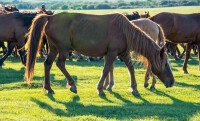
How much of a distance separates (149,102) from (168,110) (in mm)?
950

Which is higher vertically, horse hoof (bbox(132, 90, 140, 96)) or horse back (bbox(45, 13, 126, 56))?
horse back (bbox(45, 13, 126, 56))

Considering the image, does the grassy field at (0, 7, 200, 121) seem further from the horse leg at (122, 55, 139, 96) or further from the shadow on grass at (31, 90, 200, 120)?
the horse leg at (122, 55, 139, 96)

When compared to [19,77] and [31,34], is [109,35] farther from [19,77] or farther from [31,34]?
[19,77]

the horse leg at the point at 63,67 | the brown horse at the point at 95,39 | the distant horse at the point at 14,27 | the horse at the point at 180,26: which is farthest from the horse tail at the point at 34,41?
the horse at the point at 180,26

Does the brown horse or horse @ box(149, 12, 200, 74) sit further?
horse @ box(149, 12, 200, 74)

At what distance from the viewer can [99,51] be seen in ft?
31.8

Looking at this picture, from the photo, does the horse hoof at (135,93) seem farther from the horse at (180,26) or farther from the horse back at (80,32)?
the horse at (180,26)

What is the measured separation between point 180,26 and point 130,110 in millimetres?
6732

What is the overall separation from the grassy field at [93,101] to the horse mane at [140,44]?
45.0 inches

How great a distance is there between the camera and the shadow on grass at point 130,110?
26.2 feet

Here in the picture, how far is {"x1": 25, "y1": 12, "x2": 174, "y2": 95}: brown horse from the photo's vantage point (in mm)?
9453

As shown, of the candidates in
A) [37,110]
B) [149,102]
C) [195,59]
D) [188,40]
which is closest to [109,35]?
[149,102]

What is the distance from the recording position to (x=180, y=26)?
46.4ft

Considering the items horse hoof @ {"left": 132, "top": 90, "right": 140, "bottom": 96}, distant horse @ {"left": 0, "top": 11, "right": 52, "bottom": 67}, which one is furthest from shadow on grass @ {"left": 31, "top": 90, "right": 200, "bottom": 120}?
distant horse @ {"left": 0, "top": 11, "right": 52, "bottom": 67}
